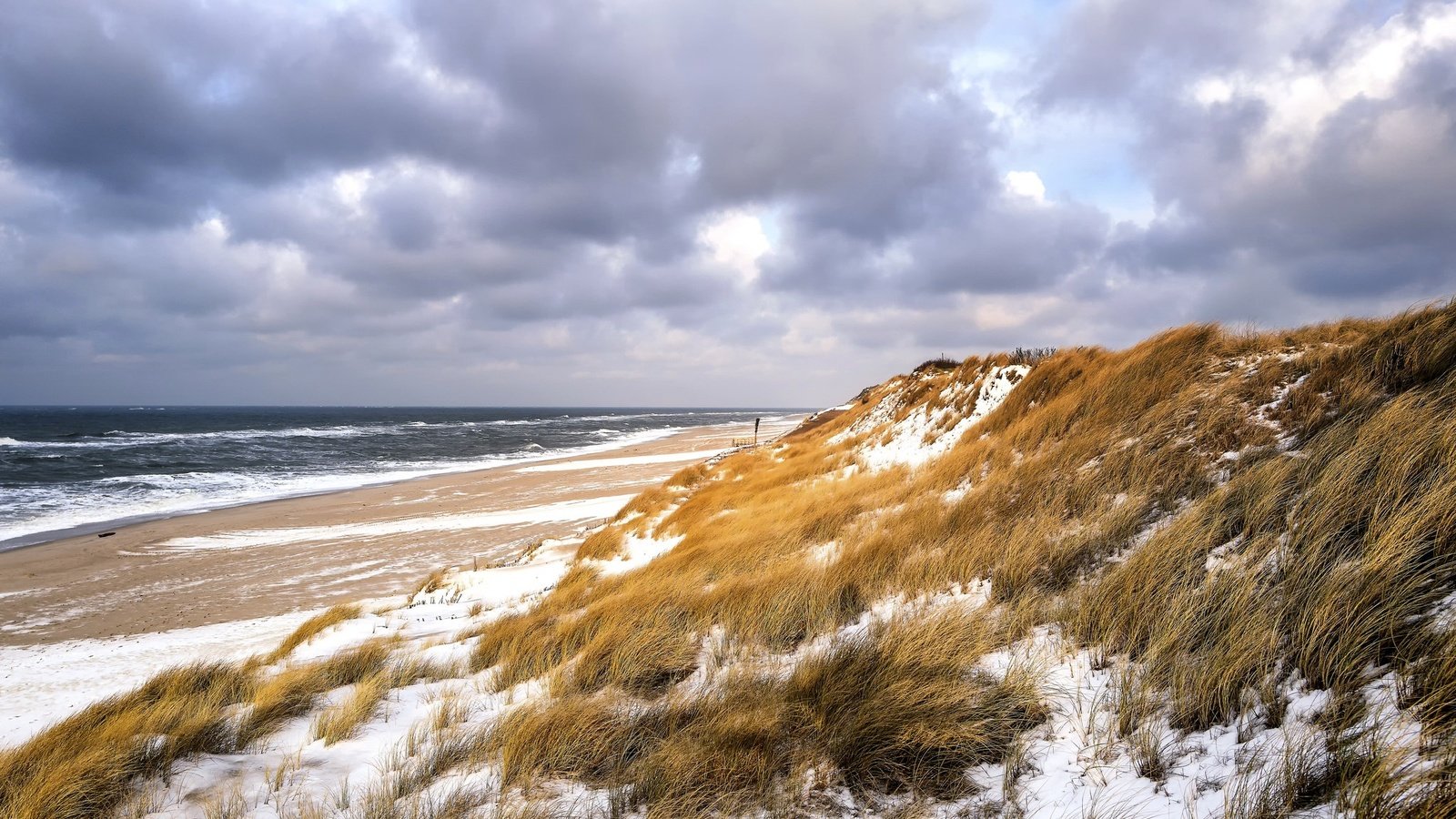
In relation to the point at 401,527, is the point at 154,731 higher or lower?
higher

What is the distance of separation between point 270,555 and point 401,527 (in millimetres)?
3776

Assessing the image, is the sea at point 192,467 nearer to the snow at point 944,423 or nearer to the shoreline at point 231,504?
the shoreline at point 231,504

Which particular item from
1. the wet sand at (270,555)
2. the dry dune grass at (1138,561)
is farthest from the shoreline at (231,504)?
the dry dune grass at (1138,561)

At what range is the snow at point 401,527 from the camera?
17969mm

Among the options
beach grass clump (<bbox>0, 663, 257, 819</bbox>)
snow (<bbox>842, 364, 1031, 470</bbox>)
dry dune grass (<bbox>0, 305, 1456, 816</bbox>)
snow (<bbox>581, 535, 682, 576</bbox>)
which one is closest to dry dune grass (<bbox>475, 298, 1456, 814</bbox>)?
dry dune grass (<bbox>0, 305, 1456, 816</bbox>)

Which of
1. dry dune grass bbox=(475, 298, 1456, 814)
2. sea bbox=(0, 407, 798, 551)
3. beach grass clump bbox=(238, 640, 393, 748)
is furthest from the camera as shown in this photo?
sea bbox=(0, 407, 798, 551)

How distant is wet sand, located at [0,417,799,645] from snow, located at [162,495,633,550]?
0.06 metres

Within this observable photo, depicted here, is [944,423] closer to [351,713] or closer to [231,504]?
[351,713]

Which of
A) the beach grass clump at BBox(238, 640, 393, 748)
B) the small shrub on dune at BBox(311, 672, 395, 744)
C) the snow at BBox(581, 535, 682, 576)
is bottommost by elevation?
the snow at BBox(581, 535, 682, 576)

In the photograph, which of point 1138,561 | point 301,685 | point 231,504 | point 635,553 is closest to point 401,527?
point 231,504

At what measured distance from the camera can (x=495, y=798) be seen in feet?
10.4

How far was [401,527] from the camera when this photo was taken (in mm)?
19719

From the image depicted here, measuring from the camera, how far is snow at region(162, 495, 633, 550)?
18.0m

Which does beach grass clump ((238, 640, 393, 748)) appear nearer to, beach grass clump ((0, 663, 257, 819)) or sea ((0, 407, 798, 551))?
beach grass clump ((0, 663, 257, 819))
